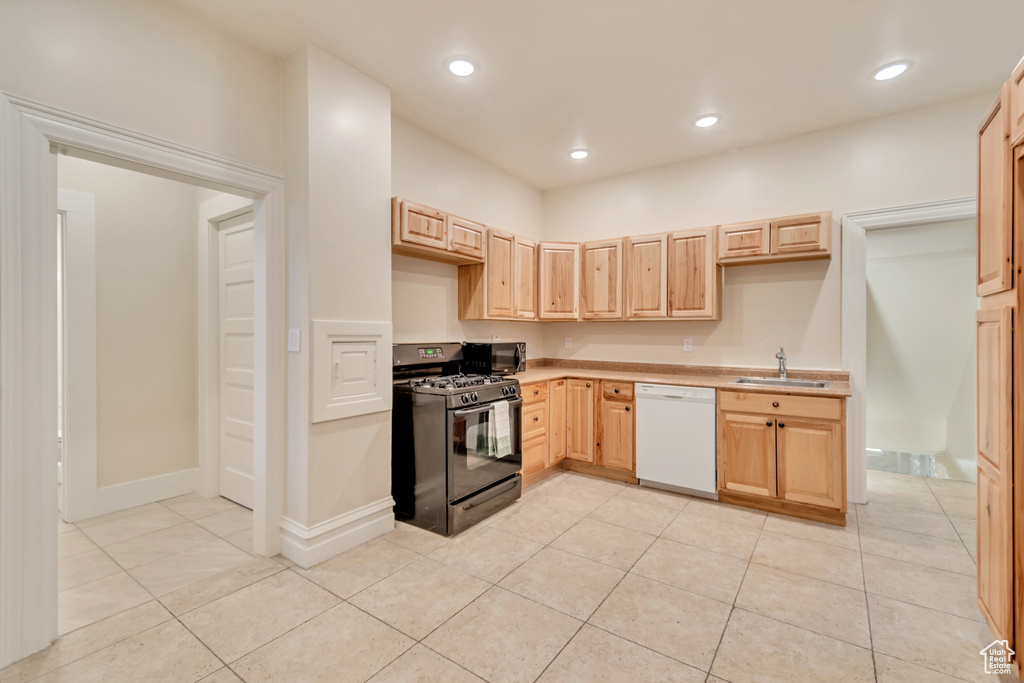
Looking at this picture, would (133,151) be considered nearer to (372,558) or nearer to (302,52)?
(302,52)

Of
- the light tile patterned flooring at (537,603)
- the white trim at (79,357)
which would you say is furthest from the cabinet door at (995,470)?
the white trim at (79,357)

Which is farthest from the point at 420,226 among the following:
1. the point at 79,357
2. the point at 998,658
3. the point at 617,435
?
the point at 998,658

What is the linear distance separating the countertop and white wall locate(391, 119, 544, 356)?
0.76m

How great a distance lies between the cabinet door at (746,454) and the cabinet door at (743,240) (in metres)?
1.30

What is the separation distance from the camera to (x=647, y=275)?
13.4 ft

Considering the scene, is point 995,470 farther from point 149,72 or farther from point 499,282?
point 149,72

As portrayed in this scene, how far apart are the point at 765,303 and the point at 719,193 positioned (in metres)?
1.07

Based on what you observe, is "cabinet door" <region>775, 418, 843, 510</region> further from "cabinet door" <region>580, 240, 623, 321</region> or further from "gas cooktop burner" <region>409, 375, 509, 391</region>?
"gas cooktop burner" <region>409, 375, 509, 391</region>

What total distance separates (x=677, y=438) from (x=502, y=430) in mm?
1437

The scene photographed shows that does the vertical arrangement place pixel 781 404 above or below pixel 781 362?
below

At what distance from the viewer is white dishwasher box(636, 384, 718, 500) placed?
11.4ft

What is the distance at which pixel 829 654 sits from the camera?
→ 1820 mm

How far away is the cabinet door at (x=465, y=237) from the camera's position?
340 cm

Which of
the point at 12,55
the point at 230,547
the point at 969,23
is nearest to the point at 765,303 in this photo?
the point at 969,23
